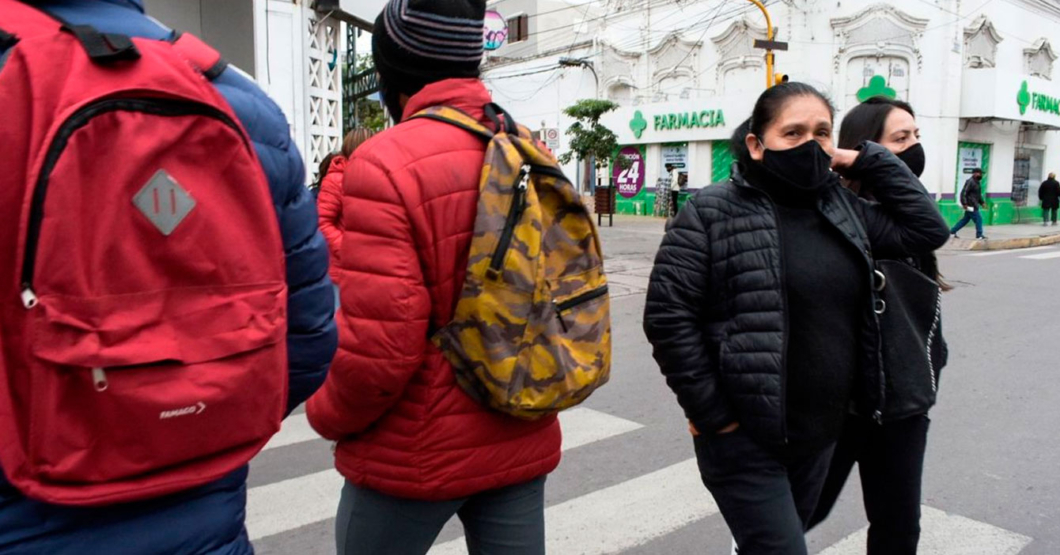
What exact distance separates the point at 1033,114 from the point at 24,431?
2729 centimetres

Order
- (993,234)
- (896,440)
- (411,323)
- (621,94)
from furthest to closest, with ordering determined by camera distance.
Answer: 1. (621,94)
2. (993,234)
3. (896,440)
4. (411,323)

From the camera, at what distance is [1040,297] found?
10.5 metres

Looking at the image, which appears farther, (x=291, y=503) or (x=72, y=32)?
(x=291, y=503)

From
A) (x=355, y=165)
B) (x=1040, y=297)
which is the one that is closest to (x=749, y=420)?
(x=355, y=165)

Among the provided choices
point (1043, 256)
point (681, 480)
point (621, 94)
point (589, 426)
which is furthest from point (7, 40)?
point (621, 94)

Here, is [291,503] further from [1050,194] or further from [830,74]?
[1050,194]

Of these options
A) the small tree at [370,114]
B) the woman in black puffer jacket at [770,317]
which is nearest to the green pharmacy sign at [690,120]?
the small tree at [370,114]

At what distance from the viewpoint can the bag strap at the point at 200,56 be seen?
1351mm

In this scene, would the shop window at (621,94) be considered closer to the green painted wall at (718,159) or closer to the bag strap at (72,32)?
the green painted wall at (718,159)

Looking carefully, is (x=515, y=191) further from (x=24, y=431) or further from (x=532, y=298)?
(x=24, y=431)

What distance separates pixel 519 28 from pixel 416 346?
3373cm

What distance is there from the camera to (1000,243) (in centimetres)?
1878

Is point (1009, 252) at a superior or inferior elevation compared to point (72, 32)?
inferior

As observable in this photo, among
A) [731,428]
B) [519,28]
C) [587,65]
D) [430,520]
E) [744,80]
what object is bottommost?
[430,520]
